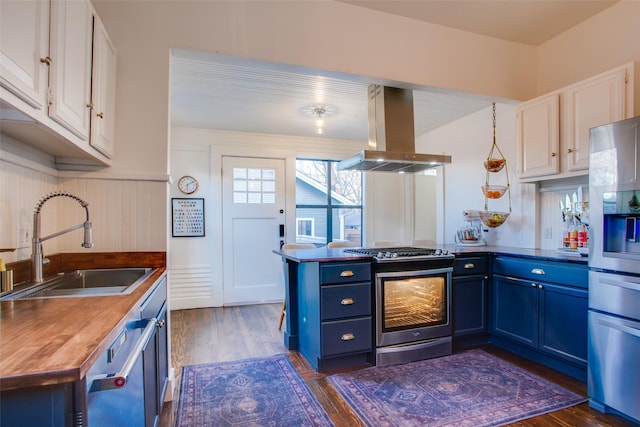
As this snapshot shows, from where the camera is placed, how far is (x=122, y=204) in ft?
6.63

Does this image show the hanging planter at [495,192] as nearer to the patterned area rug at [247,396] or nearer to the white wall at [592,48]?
the white wall at [592,48]

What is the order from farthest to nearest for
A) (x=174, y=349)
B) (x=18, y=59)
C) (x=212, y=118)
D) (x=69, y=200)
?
(x=212, y=118)
(x=174, y=349)
(x=69, y=200)
(x=18, y=59)

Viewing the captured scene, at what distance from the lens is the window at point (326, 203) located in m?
5.17

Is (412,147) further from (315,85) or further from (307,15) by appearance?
(307,15)

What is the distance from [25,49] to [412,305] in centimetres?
281

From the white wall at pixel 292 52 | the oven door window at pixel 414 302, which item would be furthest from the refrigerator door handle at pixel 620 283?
the white wall at pixel 292 52

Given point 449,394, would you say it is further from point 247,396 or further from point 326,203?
point 326,203

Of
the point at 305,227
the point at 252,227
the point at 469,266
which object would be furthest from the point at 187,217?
the point at 469,266

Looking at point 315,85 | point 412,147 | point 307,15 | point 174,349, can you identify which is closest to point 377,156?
point 412,147

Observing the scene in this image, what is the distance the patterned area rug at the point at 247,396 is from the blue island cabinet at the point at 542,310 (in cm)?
183

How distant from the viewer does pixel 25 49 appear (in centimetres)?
105

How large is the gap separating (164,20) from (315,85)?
144cm

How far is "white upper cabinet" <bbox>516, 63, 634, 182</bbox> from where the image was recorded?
90.8 inches

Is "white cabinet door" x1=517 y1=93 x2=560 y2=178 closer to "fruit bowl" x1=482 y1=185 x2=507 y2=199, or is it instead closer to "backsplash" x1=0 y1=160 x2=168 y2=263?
"fruit bowl" x1=482 y1=185 x2=507 y2=199
